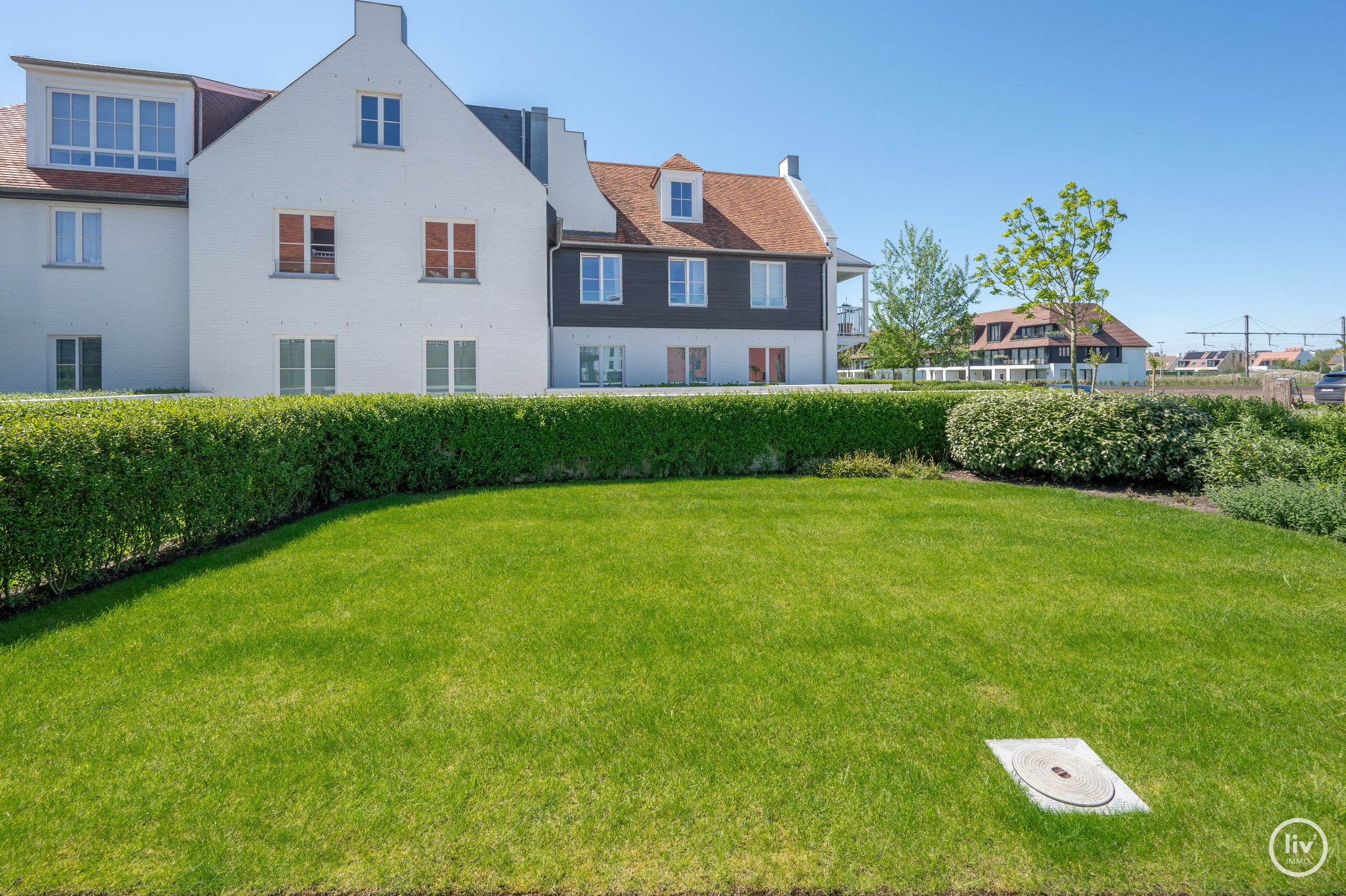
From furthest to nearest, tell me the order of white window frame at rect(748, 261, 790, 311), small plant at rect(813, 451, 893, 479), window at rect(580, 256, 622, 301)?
white window frame at rect(748, 261, 790, 311) → window at rect(580, 256, 622, 301) → small plant at rect(813, 451, 893, 479)

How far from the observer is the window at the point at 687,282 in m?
21.0

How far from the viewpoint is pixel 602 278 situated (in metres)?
20.4

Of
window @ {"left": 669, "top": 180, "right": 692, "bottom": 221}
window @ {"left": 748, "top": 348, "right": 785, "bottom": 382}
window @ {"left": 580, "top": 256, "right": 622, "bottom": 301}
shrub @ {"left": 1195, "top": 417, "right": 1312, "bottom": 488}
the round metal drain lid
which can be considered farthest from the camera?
window @ {"left": 669, "top": 180, "right": 692, "bottom": 221}

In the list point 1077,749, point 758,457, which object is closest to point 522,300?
point 758,457

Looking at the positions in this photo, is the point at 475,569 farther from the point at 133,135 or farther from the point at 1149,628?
the point at 133,135

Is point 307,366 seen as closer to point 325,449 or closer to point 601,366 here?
point 601,366

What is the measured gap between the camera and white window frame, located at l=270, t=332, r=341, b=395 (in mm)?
16688

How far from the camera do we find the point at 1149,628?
521 cm

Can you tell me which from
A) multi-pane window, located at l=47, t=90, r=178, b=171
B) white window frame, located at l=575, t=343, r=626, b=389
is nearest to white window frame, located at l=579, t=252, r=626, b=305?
white window frame, located at l=575, t=343, r=626, b=389

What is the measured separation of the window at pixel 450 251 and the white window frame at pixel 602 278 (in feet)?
11.6

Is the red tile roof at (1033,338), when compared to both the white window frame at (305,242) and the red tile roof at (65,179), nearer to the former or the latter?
the white window frame at (305,242)

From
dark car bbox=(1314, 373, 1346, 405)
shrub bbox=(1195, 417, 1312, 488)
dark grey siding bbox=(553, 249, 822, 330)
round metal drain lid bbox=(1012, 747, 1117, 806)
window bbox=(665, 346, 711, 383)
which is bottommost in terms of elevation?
round metal drain lid bbox=(1012, 747, 1117, 806)

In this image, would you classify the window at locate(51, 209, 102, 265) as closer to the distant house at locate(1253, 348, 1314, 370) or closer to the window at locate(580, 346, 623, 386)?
the window at locate(580, 346, 623, 386)

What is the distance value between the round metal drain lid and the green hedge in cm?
716
